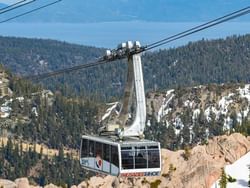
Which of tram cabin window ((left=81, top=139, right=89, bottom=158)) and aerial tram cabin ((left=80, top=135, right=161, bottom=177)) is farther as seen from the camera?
tram cabin window ((left=81, top=139, right=89, bottom=158))

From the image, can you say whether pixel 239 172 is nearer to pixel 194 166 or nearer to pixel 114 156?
pixel 194 166

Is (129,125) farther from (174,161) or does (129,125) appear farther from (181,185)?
(174,161)

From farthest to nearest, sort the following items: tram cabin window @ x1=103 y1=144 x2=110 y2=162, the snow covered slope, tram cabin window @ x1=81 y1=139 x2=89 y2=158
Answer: the snow covered slope → tram cabin window @ x1=81 y1=139 x2=89 y2=158 → tram cabin window @ x1=103 y1=144 x2=110 y2=162

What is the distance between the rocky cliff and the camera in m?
76.5

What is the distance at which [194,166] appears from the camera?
263 feet

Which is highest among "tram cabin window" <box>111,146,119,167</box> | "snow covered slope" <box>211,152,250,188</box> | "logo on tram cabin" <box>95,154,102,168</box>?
"tram cabin window" <box>111,146,119,167</box>

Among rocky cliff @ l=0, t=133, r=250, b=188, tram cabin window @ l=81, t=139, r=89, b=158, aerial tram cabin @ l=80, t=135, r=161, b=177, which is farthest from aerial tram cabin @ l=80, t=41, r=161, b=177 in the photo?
rocky cliff @ l=0, t=133, r=250, b=188

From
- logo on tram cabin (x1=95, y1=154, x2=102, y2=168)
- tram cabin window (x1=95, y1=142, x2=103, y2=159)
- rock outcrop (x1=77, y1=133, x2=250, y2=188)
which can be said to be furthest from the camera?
rock outcrop (x1=77, y1=133, x2=250, y2=188)

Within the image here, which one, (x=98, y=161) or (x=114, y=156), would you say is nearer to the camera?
(x=114, y=156)

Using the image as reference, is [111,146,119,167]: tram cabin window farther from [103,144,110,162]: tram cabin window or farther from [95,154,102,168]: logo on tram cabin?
[95,154,102,168]: logo on tram cabin

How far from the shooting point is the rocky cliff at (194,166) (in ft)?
251

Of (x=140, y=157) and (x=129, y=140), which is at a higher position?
(x=129, y=140)

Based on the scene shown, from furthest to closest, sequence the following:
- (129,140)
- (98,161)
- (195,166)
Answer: (195,166)
(98,161)
(129,140)

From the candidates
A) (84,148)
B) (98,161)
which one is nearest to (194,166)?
(84,148)
